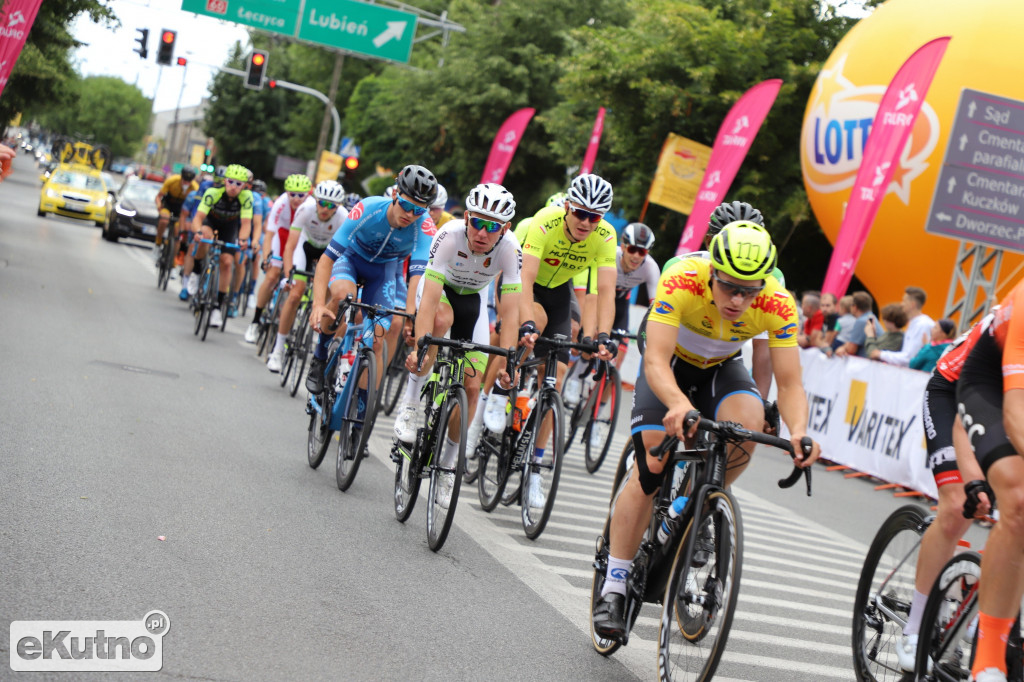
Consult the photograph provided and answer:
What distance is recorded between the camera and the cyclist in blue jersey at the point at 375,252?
27.5 feet

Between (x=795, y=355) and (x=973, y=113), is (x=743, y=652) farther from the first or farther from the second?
(x=973, y=113)

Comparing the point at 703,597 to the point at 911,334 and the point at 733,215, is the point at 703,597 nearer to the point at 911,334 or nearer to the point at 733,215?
the point at 733,215

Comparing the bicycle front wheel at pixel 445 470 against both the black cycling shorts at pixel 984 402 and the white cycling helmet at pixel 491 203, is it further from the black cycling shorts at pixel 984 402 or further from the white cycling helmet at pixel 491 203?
the black cycling shorts at pixel 984 402

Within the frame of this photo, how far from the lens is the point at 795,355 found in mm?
5297

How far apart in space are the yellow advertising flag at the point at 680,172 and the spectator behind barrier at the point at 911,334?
999cm

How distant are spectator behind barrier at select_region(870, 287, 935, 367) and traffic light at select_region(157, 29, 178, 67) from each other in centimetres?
2494

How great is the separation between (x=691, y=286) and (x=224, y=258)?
1146 centimetres

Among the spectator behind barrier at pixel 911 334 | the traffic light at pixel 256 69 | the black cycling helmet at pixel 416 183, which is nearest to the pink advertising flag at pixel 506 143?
the traffic light at pixel 256 69

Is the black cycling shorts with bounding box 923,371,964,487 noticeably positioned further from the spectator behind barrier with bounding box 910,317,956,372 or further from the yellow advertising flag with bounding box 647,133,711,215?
the yellow advertising flag with bounding box 647,133,711,215

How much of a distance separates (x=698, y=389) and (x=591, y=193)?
2.77 m

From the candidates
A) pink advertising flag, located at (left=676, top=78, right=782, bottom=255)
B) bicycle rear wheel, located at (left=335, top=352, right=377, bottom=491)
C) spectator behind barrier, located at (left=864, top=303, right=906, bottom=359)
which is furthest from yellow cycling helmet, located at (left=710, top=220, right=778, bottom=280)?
pink advertising flag, located at (left=676, top=78, right=782, bottom=255)

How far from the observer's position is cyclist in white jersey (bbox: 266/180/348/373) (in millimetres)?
12094

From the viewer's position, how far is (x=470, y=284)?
8195 mm

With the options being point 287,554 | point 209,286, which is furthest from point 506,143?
point 287,554
